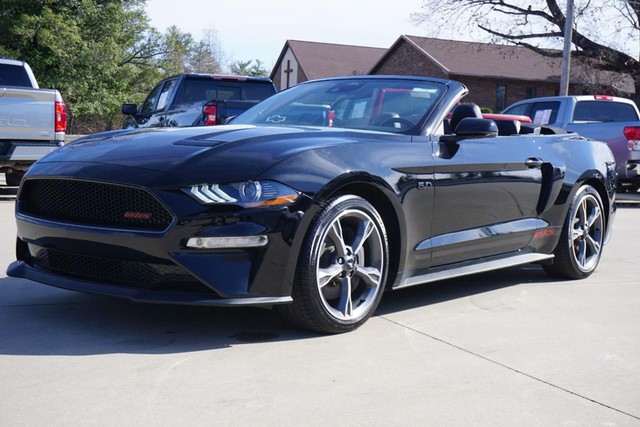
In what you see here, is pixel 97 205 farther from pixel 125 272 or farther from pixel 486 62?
pixel 486 62

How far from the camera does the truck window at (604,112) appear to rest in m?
15.1

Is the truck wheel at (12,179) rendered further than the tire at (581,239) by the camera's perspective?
Yes

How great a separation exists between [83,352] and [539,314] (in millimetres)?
2779

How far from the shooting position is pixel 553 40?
35.0m

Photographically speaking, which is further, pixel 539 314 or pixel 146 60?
pixel 146 60

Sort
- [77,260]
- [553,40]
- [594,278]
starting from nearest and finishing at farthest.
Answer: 1. [77,260]
2. [594,278]
3. [553,40]

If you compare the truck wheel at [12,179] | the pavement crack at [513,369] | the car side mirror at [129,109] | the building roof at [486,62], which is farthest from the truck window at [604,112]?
the building roof at [486,62]

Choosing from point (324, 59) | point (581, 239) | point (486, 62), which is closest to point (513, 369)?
point (581, 239)

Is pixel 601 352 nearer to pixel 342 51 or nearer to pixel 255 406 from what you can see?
pixel 255 406

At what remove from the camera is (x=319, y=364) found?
12.9 ft

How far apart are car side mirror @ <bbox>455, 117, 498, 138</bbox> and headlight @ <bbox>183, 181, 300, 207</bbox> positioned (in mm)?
1480

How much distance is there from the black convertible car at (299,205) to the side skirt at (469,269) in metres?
0.01

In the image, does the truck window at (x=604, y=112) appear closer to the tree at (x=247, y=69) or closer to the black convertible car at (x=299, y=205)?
the black convertible car at (x=299, y=205)

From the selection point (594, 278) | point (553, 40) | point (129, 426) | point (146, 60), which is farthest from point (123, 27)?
point (129, 426)
